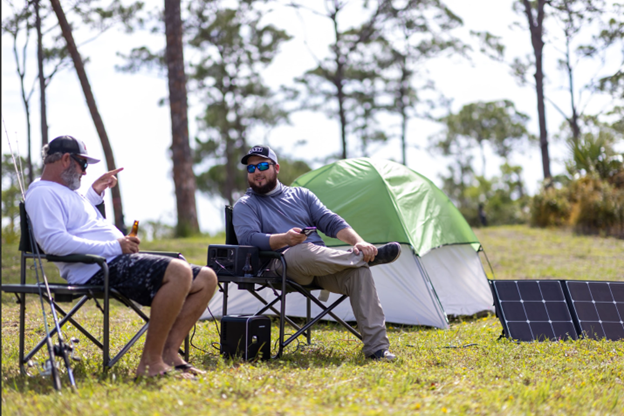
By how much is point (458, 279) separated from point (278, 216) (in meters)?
2.09

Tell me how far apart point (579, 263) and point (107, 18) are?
28.7ft

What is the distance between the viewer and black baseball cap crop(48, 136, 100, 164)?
104 inches

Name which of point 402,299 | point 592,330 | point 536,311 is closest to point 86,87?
point 402,299

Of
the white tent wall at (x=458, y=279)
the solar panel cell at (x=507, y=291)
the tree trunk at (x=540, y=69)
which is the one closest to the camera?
the solar panel cell at (x=507, y=291)

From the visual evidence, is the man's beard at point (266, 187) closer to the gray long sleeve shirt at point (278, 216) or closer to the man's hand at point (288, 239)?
the gray long sleeve shirt at point (278, 216)

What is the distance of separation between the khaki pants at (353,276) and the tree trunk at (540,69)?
10.3m

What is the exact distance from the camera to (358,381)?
2531 mm


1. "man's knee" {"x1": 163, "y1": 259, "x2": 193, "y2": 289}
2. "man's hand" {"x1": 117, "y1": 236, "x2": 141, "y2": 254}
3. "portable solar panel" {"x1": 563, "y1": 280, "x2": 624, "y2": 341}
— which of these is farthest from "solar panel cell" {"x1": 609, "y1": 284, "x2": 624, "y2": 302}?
"man's hand" {"x1": 117, "y1": 236, "x2": 141, "y2": 254}

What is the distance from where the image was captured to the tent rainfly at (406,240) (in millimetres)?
4480

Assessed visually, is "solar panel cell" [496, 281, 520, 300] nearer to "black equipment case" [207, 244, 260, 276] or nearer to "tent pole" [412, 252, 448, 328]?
"tent pole" [412, 252, 448, 328]

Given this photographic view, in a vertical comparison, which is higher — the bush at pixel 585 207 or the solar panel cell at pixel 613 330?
the bush at pixel 585 207

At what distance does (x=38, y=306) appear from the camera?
5211 millimetres

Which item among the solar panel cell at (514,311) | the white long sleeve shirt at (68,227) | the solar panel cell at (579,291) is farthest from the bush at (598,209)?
the white long sleeve shirt at (68,227)

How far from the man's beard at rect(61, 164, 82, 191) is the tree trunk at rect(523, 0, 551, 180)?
1144 centimetres
